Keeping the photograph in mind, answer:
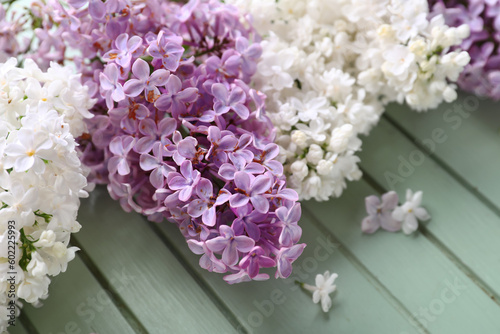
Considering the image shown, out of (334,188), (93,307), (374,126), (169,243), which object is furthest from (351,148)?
(93,307)

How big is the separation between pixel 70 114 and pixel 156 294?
0.34 m

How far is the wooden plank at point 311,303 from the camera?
2.91 ft

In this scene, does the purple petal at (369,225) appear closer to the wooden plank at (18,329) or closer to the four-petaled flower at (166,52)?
the four-petaled flower at (166,52)

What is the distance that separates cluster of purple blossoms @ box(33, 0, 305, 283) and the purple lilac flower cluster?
0.39m

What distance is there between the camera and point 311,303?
2.97ft

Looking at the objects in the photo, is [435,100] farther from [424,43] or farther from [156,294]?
[156,294]

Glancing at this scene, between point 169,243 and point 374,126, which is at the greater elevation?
point 374,126

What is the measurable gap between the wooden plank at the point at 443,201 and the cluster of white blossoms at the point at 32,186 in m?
0.57

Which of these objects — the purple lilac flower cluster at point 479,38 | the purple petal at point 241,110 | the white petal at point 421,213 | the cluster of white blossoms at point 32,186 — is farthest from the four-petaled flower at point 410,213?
the cluster of white blossoms at point 32,186

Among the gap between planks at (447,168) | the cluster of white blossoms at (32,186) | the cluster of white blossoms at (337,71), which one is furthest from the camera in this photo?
the gap between planks at (447,168)

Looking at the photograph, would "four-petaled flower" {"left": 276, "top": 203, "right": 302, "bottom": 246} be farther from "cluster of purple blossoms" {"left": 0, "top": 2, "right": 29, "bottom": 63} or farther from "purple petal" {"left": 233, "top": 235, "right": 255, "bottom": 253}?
"cluster of purple blossoms" {"left": 0, "top": 2, "right": 29, "bottom": 63}

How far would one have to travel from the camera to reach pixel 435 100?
0.94m

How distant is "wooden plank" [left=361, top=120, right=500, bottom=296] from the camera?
94 cm

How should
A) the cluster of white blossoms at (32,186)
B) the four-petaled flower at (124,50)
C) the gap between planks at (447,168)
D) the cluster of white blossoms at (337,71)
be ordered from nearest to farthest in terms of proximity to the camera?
the cluster of white blossoms at (32,186)
the four-petaled flower at (124,50)
the cluster of white blossoms at (337,71)
the gap between planks at (447,168)
